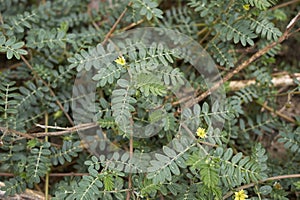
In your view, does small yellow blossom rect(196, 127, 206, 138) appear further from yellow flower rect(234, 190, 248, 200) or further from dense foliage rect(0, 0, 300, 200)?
yellow flower rect(234, 190, 248, 200)

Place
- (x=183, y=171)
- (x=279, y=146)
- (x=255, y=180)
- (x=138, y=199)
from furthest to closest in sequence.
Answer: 1. (x=279, y=146)
2. (x=183, y=171)
3. (x=138, y=199)
4. (x=255, y=180)

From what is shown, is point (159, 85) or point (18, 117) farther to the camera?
point (18, 117)

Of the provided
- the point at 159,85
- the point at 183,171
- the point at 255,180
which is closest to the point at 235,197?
the point at 255,180

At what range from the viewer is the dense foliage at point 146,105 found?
196 cm

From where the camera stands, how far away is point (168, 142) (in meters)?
2.23

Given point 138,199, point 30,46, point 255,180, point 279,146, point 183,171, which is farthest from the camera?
point 279,146

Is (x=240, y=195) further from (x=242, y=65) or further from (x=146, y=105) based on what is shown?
(x=242, y=65)

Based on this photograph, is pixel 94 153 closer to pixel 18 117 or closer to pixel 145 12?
pixel 18 117

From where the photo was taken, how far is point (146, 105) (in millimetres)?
2121

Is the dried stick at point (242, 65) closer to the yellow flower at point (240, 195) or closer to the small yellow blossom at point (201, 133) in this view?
the small yellow blossom at point (201, 133)

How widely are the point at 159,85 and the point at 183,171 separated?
48cm

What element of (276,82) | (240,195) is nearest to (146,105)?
(240,195)

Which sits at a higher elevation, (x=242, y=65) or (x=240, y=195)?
(x=242, y=65)

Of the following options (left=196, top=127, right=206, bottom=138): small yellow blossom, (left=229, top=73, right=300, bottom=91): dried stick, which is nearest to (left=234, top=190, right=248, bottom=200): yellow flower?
(left=196, top=127, right=206, bottom=138): small yellow blossom
